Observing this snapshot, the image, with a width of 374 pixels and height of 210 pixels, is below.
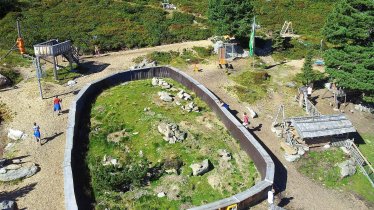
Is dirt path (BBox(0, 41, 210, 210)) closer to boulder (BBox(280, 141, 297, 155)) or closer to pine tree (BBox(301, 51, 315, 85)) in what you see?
boulder (BBox(280, 141, 297, 155))

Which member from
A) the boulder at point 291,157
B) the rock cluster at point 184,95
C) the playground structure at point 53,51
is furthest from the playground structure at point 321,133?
the playground structure at point 53,51

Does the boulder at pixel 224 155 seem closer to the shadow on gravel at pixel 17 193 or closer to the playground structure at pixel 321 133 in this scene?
the playground structure at pixel 321 133

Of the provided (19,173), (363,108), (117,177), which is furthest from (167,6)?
(19,173)

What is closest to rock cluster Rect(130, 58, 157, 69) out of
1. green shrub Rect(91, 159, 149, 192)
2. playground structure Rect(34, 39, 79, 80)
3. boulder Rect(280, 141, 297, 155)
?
playground structure Rect(34, 39, 79, 80)

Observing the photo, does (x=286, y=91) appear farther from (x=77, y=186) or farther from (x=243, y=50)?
(x=77, y=186)

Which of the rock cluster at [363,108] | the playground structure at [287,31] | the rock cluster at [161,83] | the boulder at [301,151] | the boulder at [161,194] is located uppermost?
the playground structure at [287,31]

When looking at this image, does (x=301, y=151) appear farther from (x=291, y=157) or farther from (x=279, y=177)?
(x=279, y=177)
